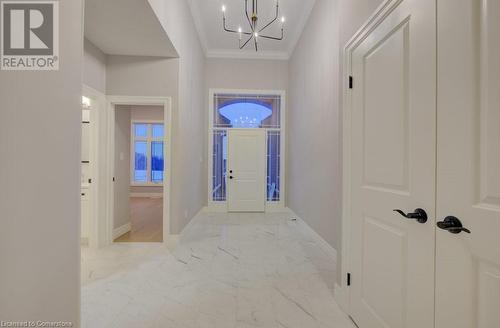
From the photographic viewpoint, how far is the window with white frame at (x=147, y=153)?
8719 mm

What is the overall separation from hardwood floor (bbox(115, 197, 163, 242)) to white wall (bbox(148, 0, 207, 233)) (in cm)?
58

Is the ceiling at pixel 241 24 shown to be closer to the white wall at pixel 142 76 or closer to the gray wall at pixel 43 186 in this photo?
the white wall at pixel 142 76

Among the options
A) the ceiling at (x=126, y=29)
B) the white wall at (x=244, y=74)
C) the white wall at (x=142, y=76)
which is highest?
the white wall at (x=244, y=74)

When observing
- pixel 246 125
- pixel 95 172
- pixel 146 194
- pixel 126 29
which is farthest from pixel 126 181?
pixel 146 194

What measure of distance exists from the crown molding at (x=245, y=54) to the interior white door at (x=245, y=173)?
168cm

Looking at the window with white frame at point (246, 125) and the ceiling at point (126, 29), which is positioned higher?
the ceiling at point (126, 29)

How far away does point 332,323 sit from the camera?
1.88 m

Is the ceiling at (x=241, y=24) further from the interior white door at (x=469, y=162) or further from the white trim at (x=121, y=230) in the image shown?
the white trim at (x=121, y=230)

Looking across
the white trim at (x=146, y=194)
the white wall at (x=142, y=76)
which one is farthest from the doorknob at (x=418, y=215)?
the white trim at (x=146, y=194)

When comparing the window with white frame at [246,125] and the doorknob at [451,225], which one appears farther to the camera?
the window with white frame at [246,125]

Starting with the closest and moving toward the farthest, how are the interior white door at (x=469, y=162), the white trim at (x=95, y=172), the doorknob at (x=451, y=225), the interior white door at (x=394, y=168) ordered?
the interior white door at (x=469, y=162) → the doorknob at (x=451, y=225) → the interior white door at (x=394, y=168) → the white trim at (x=95, y=172)

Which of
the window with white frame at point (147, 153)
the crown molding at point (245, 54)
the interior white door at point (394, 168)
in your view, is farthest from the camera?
the window with white frame at point (147, 153)

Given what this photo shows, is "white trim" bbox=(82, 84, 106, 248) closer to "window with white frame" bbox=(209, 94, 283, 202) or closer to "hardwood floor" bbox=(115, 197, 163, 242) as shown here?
"hardwood floor" bbox=(115, 197, 163, 242)

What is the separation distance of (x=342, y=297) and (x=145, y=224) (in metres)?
3.86
